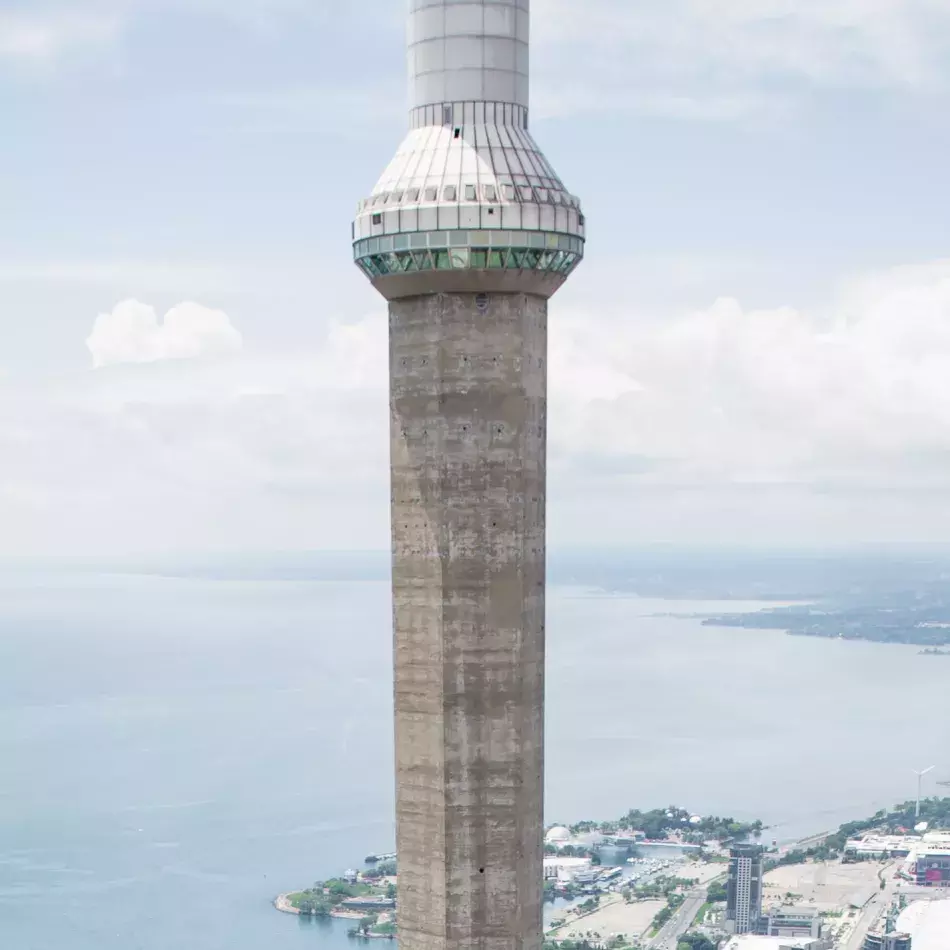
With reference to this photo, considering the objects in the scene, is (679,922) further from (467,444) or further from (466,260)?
(466,260)

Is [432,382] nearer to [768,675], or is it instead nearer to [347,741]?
[347,741]

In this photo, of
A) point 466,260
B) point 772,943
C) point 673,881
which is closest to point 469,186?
point 466,260

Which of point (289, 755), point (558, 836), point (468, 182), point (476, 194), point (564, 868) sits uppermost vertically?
point (468, 182)

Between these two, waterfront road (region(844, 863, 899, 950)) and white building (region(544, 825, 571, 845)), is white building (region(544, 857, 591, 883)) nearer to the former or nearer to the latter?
white building (region(544, 825, 571, 845))

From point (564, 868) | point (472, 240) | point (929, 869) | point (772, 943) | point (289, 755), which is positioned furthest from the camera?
point (289, 755)

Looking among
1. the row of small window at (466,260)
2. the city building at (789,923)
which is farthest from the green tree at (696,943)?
the row of small window at (466,260)

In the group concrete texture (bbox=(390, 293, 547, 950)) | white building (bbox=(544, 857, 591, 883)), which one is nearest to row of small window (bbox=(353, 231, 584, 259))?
concrete texture (bbox=(390, 293, 547, 950))

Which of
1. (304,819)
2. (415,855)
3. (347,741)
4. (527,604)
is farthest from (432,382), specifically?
(347,741)

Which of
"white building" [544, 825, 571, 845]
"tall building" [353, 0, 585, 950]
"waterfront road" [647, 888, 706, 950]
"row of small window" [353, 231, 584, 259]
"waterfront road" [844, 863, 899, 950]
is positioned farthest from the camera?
"white building" [544, 825, 571, 845]
